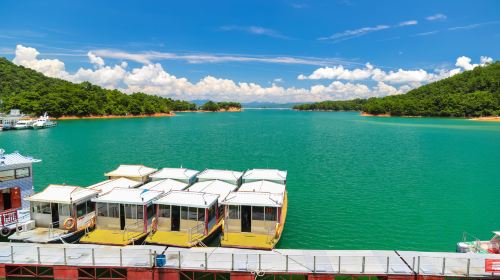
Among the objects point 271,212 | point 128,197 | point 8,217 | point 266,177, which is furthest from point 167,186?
point 8,217

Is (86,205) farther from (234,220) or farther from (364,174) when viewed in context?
(364,174)

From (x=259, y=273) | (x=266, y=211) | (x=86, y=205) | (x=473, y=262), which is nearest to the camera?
(x=259, y=273)

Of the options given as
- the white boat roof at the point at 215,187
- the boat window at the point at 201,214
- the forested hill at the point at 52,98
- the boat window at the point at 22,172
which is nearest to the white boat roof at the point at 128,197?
the boat window at the point at 201,214

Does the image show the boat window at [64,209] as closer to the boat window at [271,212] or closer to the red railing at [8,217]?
the red railing at [8,217]

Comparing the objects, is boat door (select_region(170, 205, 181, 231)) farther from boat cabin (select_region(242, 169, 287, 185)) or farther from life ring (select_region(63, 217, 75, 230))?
boat cabin (select_region(242, 169, 287, 185))

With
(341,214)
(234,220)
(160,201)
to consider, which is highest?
(160,201)

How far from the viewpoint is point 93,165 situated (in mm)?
50875

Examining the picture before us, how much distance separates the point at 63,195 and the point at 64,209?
93 cm

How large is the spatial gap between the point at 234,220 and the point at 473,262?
13791 millimetres

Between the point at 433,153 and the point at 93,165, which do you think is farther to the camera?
the point at 433,153

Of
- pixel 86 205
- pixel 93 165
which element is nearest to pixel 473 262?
pixel 86 205

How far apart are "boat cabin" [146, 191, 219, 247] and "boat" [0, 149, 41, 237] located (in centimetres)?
895

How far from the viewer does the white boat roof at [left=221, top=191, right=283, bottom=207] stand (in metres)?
20.0

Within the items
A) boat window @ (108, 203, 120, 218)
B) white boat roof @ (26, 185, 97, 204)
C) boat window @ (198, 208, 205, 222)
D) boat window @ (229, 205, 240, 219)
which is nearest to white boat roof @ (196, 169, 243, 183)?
boat window @ (229, 205, 240, 219)
